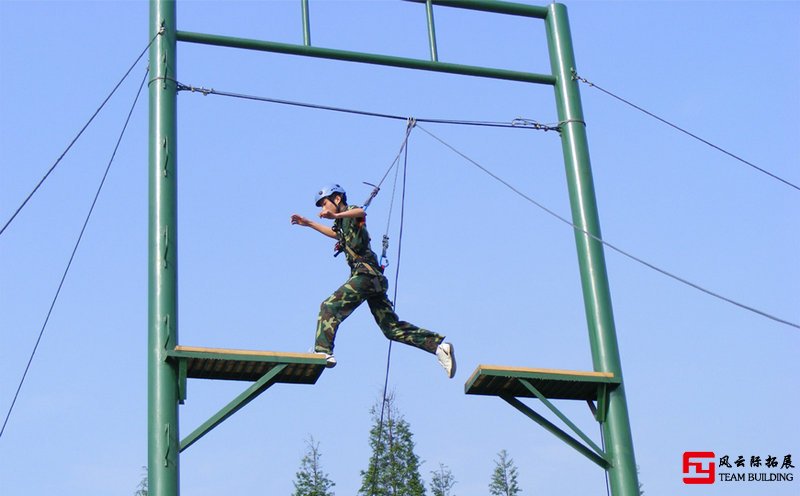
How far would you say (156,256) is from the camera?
30.0 ft

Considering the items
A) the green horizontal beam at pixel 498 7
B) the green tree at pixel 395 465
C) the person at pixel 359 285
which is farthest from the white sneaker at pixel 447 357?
the green tree at pixel 395 465

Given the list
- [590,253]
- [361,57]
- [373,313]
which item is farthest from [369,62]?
[590,253]

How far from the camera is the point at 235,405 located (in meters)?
8.90

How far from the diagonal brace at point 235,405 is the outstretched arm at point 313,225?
146 cm

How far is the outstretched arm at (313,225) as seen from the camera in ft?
32.8

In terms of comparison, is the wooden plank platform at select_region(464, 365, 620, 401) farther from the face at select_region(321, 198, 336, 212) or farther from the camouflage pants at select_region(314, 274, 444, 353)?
A: the face at select_region(321, 198, 336, 212)

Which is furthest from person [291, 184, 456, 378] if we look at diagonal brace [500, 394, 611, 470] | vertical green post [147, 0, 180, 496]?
vertical green post [147, 0, 180, 496]

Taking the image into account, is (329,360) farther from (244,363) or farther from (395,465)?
(395,465)

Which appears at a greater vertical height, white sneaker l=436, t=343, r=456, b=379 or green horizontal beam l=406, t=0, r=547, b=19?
green horizontal beam l=406, t=0, r=547, b=19

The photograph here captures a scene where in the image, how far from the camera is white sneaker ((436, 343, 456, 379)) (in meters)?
9.95

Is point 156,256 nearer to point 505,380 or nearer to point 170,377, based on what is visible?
point 170,377

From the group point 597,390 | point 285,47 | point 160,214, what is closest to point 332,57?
point 285,47

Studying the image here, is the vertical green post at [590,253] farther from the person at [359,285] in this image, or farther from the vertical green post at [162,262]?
the vertical green post at [162,262]

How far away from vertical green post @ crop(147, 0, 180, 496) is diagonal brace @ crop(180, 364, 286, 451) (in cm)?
12
